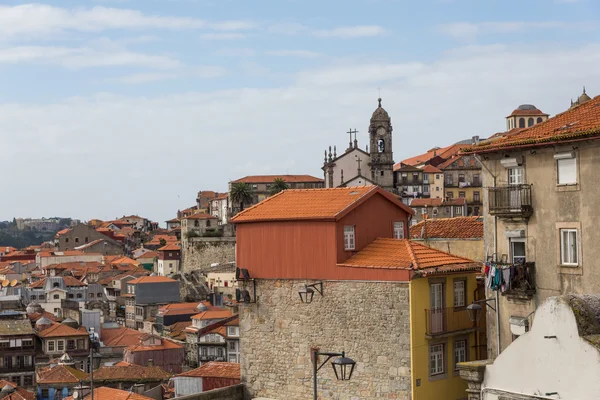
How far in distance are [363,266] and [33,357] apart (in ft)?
209

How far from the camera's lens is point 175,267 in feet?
456

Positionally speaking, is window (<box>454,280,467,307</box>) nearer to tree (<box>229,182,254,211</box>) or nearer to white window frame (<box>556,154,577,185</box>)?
white window frame (<box>556,154,577,185</box>)

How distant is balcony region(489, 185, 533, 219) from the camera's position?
22.5m

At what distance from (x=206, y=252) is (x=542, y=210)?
10888 centimetres

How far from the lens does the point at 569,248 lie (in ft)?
71.1

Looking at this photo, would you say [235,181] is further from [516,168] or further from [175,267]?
[516,168]

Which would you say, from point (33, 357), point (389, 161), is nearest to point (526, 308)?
point (33, 357)

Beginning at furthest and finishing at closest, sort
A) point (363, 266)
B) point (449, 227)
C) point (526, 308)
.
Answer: point (449, 227) → point (363, 266) → point (526, 308)

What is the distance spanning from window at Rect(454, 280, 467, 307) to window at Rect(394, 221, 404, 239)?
2.71m

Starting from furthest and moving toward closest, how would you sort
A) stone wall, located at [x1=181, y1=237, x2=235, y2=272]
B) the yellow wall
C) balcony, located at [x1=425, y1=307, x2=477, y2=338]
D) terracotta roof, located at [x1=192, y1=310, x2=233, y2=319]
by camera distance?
stone wall, located at [x1=181, y1=237, x2=235, y2=272]
terracotta roof, located at [x1=192, y1=310, x2=233, y2=319]
balcony, located at [x1=425, y1=307, x2=477, y2=338]
the yellow wall

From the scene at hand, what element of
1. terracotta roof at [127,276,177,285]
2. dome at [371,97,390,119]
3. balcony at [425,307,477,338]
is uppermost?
dome at [371,97,390,119]

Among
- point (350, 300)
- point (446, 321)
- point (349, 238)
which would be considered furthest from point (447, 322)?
point (349, 238)

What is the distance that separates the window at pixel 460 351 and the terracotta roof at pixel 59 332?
66051 millimetres

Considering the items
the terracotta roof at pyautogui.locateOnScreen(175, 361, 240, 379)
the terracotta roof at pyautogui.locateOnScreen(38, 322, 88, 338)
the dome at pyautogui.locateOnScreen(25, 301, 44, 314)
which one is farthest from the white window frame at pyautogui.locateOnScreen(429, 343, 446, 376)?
the dome at pyautogui.locateOnScreen(25, 301, 44, 314)
